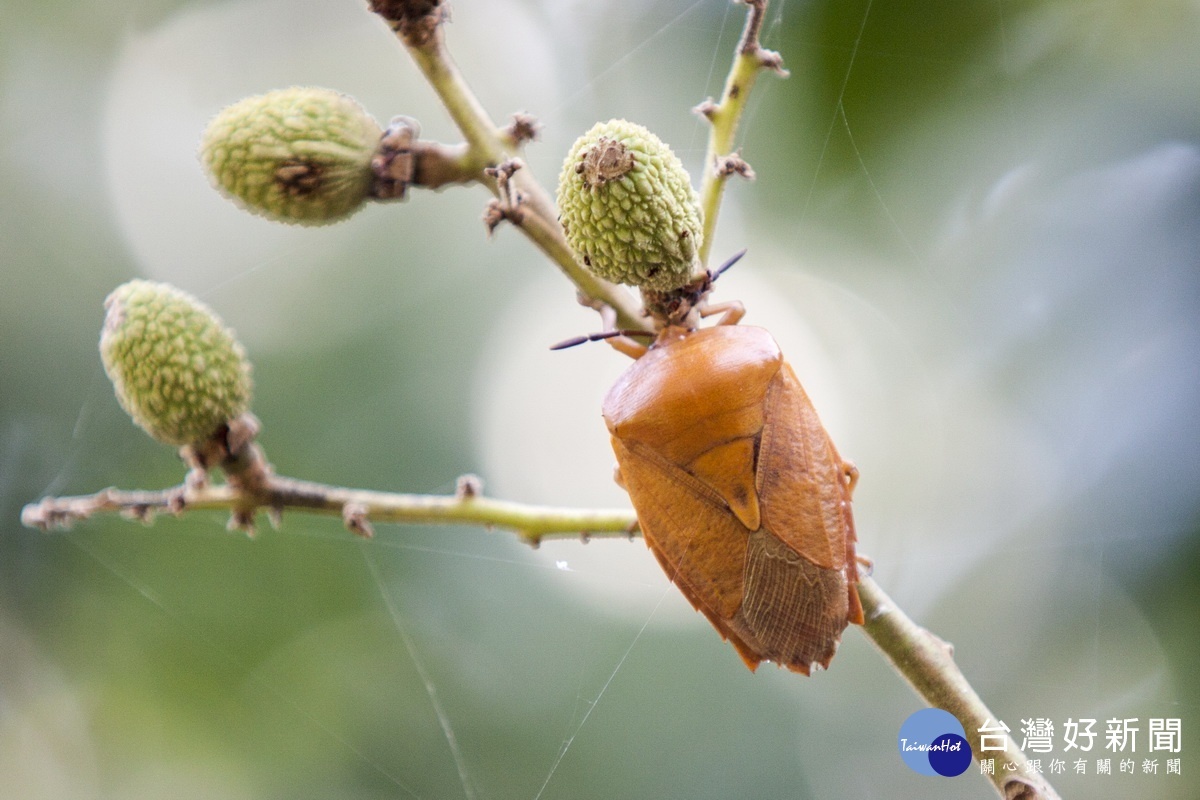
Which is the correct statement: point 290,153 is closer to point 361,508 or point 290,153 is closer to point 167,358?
point 167,358

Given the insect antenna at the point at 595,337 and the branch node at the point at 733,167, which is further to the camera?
the insect antenna at the point at 595,337

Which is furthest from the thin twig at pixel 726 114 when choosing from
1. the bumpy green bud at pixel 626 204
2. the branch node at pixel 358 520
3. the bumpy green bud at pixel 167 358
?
the bumpy green bud at pixel 167 358

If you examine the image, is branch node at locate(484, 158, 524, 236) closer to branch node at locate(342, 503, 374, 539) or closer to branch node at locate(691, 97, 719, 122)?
branch node at locate(691, 97, 719, 122)

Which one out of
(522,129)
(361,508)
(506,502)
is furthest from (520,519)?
(522,129)

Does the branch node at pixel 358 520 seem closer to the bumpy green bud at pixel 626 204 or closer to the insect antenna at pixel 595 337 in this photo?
the insect antenna at pixel 595 337

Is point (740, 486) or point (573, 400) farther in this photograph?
point (573, 400)

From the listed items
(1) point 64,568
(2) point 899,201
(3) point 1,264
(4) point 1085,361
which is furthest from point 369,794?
(4) point 1085,361

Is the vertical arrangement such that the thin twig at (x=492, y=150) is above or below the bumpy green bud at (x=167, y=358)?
above
